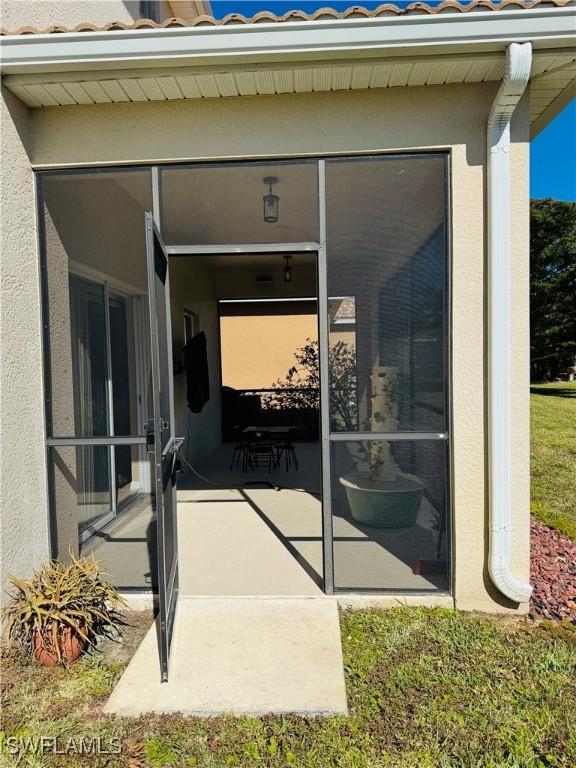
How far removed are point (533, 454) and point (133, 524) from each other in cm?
616

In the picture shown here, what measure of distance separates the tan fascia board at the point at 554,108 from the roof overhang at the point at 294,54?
115mm

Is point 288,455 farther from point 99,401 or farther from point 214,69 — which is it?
point 214,69

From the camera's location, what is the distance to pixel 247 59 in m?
2.61

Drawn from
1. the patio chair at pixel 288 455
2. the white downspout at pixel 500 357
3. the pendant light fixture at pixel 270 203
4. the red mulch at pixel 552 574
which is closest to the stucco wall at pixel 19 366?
the pendant light fixture at pixel 270 203

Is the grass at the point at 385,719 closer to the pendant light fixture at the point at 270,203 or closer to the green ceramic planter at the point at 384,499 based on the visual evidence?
the green ceramic planter at the point at 384,499

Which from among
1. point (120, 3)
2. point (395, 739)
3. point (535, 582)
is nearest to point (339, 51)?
point (395, 739)

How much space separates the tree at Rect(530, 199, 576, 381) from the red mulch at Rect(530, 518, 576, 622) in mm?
16363

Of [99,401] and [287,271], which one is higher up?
[287,271]

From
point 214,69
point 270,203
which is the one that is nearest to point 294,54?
point 214,69

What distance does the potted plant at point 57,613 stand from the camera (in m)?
2.56

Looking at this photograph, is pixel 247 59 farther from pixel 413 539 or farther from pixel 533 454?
pixel 533 454

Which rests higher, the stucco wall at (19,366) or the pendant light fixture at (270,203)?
the pendant light fixture at (270,203)

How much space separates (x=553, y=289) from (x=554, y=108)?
17.9 meters

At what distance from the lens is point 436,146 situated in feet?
9.55
